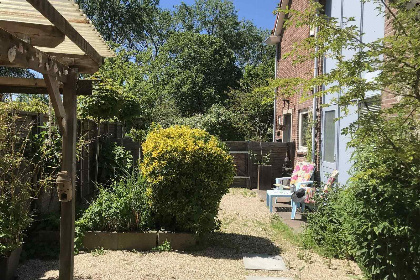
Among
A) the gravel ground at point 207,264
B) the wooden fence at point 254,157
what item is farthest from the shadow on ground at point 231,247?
the wooden fence at point 254,157

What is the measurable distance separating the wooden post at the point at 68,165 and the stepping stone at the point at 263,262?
84.7 inches

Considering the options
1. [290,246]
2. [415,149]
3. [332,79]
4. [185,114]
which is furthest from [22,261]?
[185,114]

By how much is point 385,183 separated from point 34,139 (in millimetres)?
4560

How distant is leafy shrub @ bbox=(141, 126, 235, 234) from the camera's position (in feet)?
18.4

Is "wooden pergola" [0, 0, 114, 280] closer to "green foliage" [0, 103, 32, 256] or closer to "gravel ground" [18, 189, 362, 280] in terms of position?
"green foliage" [0, 103, 32, 256]

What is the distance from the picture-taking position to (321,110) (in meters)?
9.55

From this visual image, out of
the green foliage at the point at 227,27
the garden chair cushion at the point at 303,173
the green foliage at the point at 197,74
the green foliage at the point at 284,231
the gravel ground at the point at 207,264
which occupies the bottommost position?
the gravel ground at the point at 207,264

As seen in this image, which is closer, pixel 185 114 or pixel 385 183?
pixel 385 183

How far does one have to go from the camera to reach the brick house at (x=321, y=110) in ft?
23.0

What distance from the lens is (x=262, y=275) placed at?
4.64 metres

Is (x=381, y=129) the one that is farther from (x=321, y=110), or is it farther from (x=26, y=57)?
(x=321, y=110)

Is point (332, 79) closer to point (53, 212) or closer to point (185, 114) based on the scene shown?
point (53, 212)

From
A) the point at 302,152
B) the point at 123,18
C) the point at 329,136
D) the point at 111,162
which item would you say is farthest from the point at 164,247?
the point at 123,18

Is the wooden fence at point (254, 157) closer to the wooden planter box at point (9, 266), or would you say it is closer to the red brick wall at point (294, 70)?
the red brick wall at point (294, 70)
